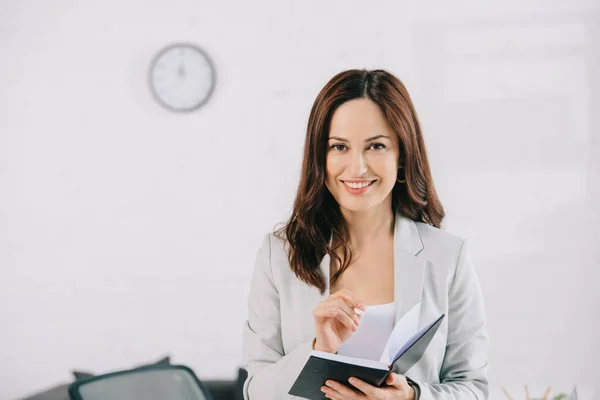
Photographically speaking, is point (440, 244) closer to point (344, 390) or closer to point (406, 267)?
point (406, 267)

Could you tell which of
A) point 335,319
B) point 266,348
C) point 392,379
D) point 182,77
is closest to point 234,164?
point 182,77

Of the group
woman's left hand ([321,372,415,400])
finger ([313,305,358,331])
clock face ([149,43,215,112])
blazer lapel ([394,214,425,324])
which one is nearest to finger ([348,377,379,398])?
woman's left hand ([321,372,415,400])

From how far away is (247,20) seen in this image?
371 cm

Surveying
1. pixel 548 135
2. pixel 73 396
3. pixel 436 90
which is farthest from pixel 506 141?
pixel 73 396

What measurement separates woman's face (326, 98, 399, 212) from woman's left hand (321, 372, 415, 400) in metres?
0.37

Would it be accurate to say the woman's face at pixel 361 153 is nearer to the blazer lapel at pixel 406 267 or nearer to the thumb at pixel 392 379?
the blazer lapel at pixel 406 267

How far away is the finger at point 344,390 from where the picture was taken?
1359 mm

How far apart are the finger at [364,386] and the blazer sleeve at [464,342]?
26 cm

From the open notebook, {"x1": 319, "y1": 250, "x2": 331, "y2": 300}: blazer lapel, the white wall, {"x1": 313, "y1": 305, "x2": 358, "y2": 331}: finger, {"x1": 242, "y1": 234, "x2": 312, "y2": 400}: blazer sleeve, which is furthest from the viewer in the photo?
the white wall

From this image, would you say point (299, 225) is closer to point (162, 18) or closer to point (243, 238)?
point (243, 238)

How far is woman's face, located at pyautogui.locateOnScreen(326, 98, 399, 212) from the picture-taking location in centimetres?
151

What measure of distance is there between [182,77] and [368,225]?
2.33m

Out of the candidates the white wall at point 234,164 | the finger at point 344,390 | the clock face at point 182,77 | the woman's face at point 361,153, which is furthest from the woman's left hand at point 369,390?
the clock face at point 182,77

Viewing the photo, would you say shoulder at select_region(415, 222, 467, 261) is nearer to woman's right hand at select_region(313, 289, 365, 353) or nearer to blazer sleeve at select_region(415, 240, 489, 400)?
blazer sleeve at select_region(415, 240, 489, 400)
